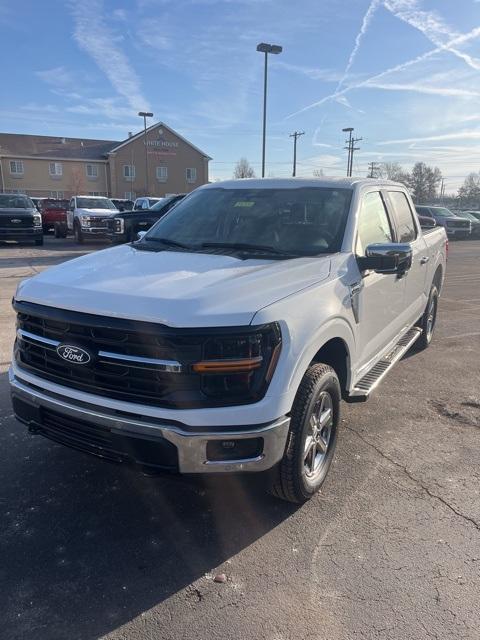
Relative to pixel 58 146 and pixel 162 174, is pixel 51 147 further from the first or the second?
pixel 162 174

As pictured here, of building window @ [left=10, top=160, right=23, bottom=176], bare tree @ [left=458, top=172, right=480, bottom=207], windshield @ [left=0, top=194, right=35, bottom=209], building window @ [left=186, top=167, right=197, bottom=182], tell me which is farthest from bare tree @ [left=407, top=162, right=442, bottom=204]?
windshield @ [left=0, top=194, right=35, bottom=209]

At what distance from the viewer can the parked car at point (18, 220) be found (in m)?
18.2

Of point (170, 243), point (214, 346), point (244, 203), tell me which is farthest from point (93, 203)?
point (214, 346)

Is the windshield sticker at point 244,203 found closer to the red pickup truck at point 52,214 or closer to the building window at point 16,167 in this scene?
the red pickup truck at point 52,214

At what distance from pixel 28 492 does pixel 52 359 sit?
98 centimetres

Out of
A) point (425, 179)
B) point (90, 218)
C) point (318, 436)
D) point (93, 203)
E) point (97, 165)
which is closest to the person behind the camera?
point (318, 436)

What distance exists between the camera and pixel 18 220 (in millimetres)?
18359

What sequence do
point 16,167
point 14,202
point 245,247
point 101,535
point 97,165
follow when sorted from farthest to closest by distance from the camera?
point 97,165
point 16,167
point 14,202
point 245,247
point 101,535

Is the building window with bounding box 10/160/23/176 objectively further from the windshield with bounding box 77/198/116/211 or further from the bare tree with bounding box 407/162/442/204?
the bare tree with bounding box 407/162/442/204

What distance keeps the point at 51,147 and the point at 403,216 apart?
2448 inches

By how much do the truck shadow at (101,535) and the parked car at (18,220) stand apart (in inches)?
654

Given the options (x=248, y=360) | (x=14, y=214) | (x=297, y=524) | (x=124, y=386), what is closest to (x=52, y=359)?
(x=124, y=386)

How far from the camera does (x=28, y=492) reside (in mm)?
3182

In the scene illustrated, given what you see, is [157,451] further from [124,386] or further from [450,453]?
[450,453]
